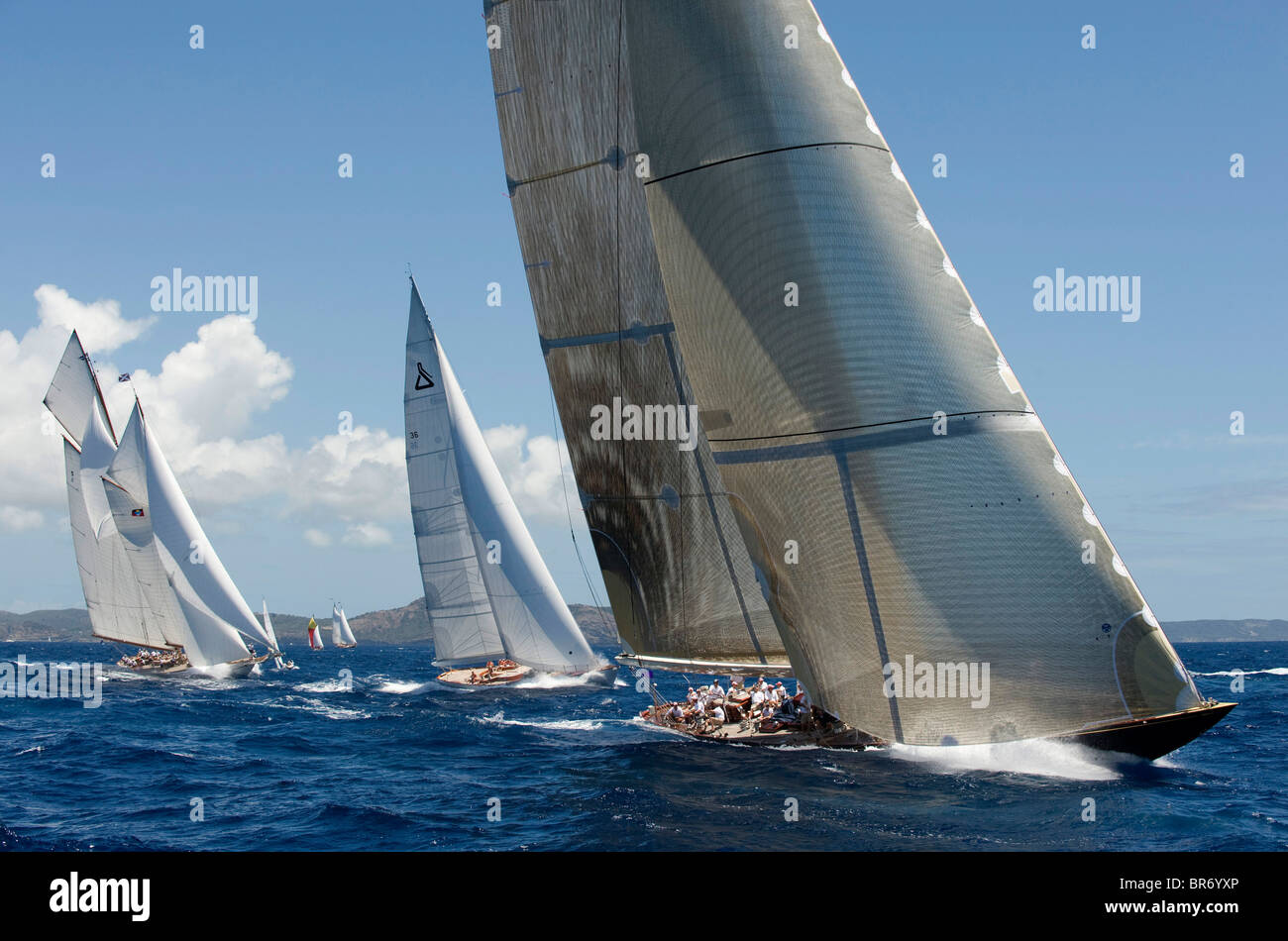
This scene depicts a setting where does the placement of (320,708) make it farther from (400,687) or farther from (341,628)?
(341,628)

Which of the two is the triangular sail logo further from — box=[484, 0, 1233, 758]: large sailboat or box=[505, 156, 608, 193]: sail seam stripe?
box=[484, 0, 1233, 758]: large sailboat

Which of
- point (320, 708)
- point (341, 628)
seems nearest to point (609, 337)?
point (320, 708)

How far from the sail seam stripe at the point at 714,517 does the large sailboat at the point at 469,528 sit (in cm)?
2486

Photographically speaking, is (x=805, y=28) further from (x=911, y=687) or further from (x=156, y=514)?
(x=156, y=514)

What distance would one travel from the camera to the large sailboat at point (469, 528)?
4728 centimetres

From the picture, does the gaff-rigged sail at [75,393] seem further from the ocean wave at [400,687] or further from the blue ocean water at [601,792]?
the blue ocean water at [601,792]

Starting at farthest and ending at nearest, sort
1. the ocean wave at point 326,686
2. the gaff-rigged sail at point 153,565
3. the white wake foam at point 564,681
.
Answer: the gaff-rigged sail at point 153,565 → the ocean wave at point 326,686 → the white wake foam at point 564,681

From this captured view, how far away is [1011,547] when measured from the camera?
666 inches

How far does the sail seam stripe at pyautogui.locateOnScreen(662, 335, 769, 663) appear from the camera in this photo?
75.6 ft

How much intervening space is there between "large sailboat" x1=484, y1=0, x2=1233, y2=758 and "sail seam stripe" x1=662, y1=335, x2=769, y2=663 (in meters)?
0.12

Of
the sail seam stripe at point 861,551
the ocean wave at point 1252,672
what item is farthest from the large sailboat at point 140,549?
the ocean wave at point 1252,672

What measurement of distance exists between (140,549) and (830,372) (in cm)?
5070

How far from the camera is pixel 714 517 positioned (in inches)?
936
